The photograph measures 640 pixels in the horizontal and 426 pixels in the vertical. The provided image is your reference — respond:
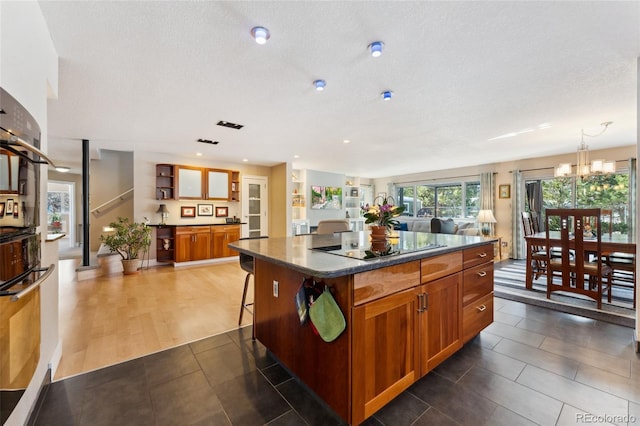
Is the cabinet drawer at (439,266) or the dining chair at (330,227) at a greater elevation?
the dining chair at (330,227)

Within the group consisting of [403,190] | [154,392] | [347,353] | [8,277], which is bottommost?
[154,392]

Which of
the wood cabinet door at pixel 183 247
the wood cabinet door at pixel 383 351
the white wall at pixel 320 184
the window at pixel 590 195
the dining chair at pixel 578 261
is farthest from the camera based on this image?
the white wall at pixel 320 184

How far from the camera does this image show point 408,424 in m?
1.41

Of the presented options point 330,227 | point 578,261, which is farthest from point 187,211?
point 578,261

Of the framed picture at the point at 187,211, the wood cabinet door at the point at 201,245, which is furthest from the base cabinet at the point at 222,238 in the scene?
the framed picture at the point at 187,211

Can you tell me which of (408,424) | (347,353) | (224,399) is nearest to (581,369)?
(408,424)

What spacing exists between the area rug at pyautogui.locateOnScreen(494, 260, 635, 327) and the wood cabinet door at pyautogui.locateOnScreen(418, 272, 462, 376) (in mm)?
2022

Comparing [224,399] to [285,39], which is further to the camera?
[285,39]

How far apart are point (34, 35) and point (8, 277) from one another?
143cm

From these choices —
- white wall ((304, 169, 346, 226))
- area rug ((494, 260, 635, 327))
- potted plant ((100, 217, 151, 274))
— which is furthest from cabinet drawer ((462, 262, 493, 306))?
white wall ((304, 169, 346, 226))

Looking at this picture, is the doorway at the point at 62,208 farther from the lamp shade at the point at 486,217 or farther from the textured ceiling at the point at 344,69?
the lamp shade at the point at 486,217

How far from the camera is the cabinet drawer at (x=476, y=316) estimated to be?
6.74ft

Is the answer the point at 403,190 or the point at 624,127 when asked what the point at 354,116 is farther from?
the point at 403,190

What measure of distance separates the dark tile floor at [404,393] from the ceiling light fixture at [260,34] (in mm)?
2320
